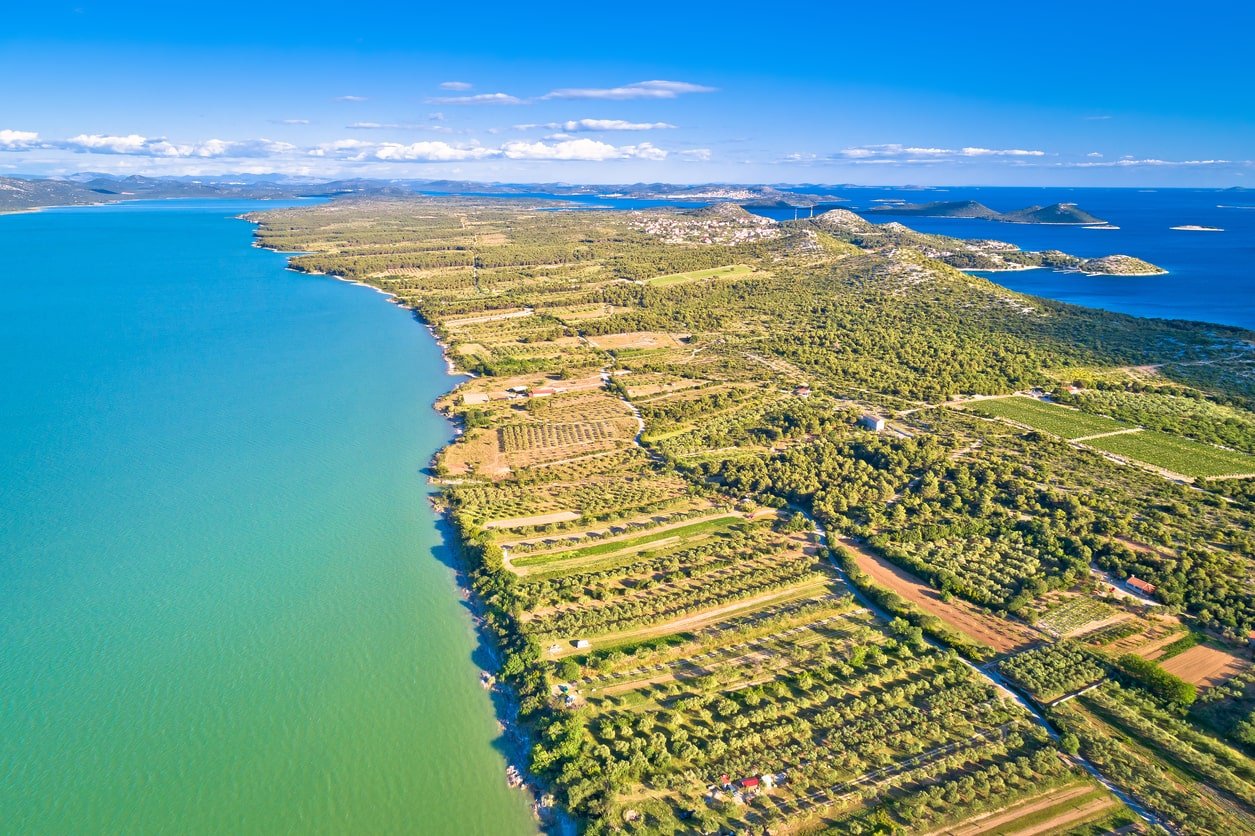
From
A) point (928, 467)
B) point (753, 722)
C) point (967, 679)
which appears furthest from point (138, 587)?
point (928, 467)

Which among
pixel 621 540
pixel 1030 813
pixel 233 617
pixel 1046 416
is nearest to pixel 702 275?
pixel 1046 416

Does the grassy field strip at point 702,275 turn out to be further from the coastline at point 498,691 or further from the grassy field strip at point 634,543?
the grassy field strip at point 634,543

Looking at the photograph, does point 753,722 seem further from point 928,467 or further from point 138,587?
point 138,587

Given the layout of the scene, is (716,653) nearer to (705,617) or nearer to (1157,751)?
(705,617)

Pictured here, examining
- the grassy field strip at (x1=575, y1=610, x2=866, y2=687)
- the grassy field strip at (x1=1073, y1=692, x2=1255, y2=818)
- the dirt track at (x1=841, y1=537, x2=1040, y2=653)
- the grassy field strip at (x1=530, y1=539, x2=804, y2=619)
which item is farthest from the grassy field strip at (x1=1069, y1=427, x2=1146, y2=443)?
the grassy field strip at (x1=575, y1=610, x2=866, y2=687)

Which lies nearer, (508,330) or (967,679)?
(967,679)
